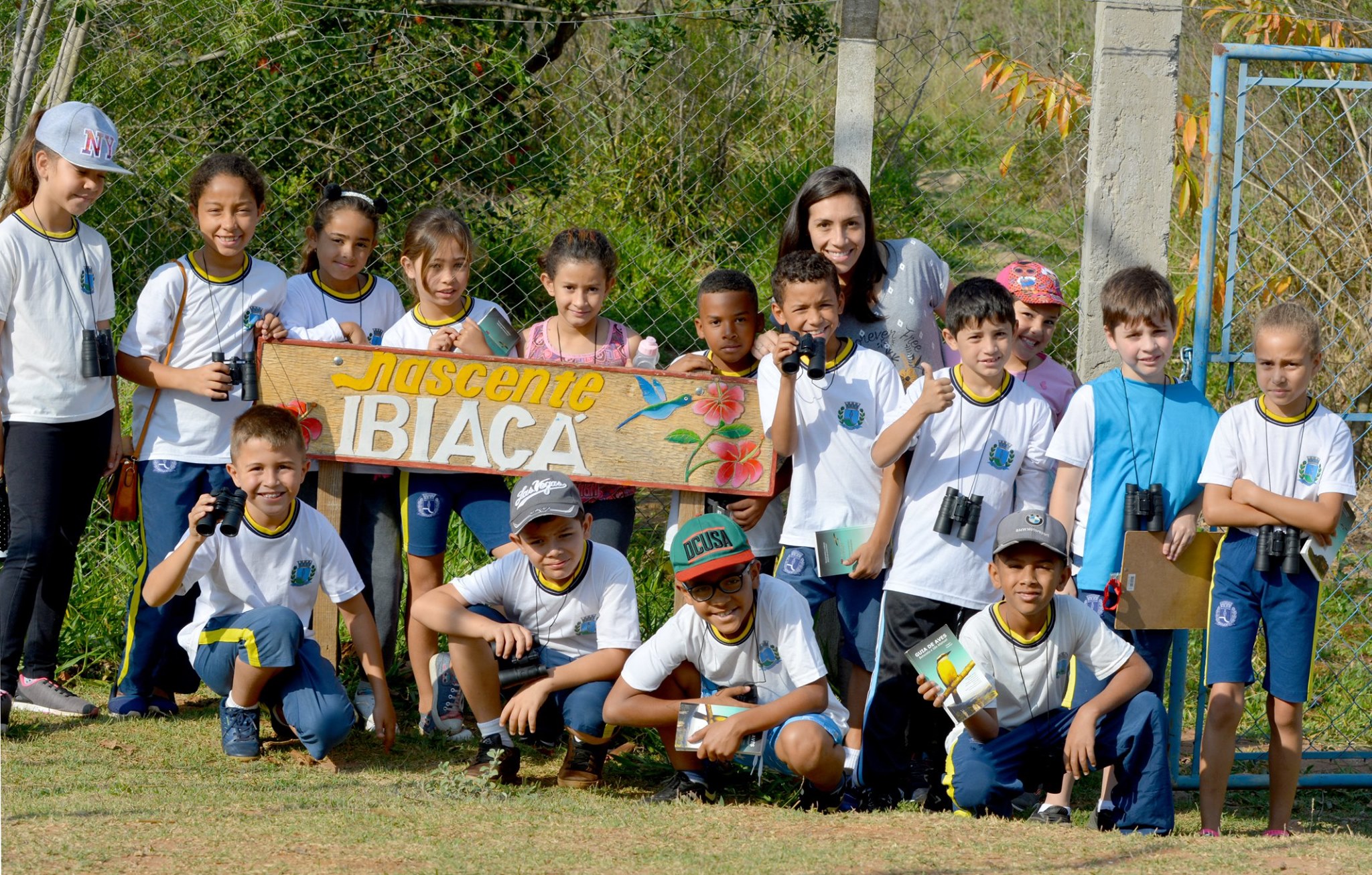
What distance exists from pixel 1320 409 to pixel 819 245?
63.4 inches

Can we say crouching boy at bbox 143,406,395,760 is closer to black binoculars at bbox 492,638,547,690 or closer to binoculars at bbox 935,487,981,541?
black binoculars at bbox 492,638,547,690

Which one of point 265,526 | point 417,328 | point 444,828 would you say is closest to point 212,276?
point 417,328

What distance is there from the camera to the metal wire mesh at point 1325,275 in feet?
19.1

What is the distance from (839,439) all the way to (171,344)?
221 cm

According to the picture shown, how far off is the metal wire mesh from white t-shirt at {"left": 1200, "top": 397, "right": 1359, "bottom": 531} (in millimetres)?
1691

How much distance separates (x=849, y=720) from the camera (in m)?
4.48

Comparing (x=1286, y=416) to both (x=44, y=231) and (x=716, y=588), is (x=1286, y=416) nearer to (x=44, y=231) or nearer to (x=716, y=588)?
(x=716, y=588)

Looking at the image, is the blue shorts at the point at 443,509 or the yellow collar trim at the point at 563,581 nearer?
the yellow collar trim at the point at 563,581

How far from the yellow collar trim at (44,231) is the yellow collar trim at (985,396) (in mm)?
2845

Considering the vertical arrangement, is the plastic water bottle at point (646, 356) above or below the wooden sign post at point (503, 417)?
above

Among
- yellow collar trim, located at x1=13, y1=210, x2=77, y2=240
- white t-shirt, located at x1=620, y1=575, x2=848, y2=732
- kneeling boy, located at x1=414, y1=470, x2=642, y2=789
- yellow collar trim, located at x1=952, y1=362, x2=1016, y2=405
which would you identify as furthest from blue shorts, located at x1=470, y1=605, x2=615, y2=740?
yellow collar trim, located at x1=13, y1=210, x2=77, y2=240

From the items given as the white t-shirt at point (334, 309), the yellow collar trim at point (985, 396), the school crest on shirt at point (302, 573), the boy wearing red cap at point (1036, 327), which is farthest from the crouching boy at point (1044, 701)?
the white t-shirt at point (334, 309)

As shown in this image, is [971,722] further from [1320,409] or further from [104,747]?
[104,747]

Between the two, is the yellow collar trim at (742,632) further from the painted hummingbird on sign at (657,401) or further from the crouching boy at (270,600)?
the crouching boy at (270,600)
